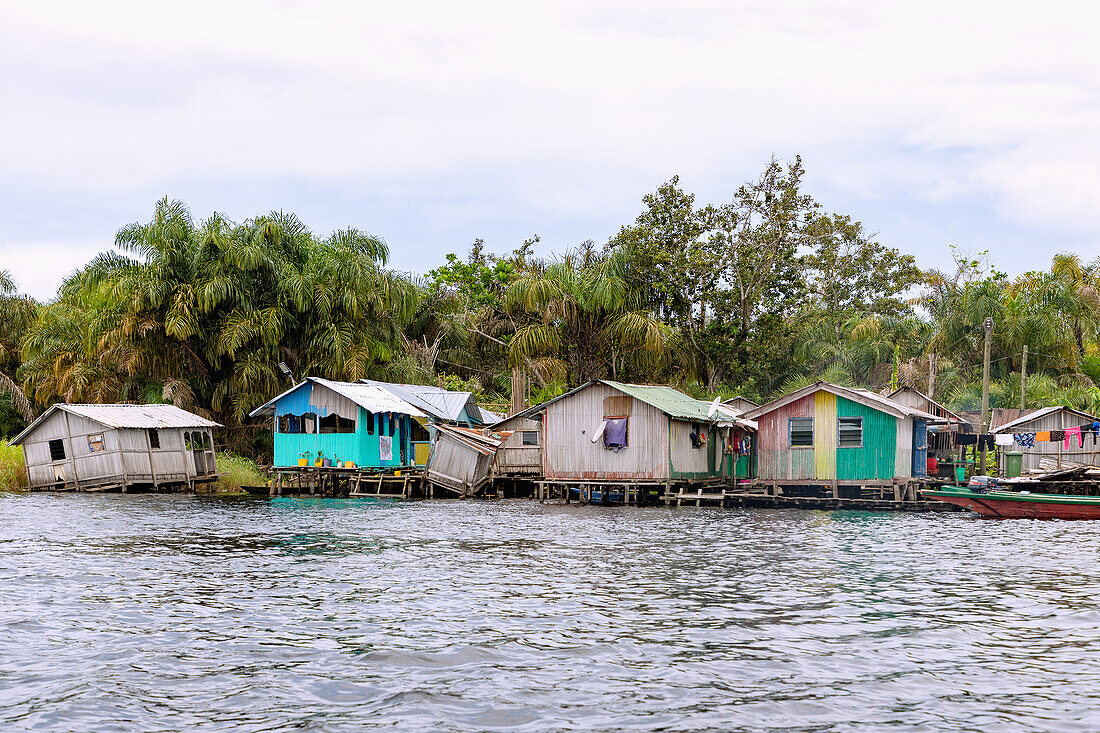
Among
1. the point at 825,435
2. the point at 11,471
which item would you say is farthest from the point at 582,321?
the point at 11,471

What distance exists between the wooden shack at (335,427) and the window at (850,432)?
1879cm

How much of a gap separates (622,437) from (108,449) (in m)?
23.8

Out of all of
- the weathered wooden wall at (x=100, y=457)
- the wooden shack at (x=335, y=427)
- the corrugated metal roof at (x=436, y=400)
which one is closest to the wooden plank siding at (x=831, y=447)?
the wooden shack at (x=335, y=427)

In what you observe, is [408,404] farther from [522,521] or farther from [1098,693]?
[1098,693]

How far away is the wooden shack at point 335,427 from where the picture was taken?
163 feet

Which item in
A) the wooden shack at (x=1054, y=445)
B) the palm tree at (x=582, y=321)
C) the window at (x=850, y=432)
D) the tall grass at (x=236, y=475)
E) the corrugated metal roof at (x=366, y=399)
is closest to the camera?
the window at (x=850, y=432)

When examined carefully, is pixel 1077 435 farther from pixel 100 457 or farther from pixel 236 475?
pixel 100 457

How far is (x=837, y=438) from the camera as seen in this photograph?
41.4m

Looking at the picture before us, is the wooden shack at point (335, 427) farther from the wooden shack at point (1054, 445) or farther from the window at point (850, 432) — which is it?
the wooden shack at point (1054, 445)

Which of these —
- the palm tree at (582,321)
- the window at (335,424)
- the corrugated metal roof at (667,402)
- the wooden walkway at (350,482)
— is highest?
the palm tree at (582,321)

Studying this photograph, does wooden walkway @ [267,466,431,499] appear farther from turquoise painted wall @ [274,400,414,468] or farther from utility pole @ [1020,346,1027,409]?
utility pole @ [1020,346,1027,409]

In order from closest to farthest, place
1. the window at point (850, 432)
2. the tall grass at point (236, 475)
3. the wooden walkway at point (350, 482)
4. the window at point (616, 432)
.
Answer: the window at point (850, 432), the window at point (616, 432), the wooden walkway at point (350, 482), the tall grass at point (236, 475)

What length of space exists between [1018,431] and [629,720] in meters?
42.1

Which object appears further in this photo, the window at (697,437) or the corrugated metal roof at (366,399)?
the corrugated metal roof at (366,399)
